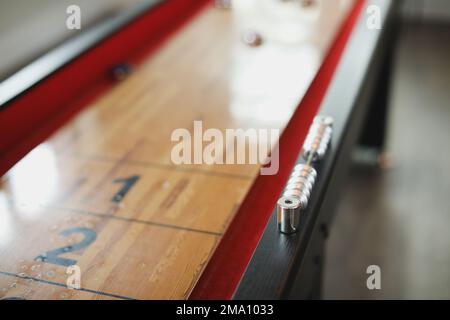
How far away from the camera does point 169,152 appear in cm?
202

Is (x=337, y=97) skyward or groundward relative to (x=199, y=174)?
skyward

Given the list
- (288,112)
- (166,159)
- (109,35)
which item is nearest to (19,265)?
(166,159)

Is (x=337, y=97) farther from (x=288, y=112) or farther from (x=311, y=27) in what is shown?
(x=311, y=27)

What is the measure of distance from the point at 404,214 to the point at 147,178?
6.71ft

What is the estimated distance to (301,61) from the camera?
8.43ft

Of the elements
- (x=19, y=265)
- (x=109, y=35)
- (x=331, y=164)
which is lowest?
(x=19, y=265)

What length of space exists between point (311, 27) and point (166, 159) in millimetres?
1311

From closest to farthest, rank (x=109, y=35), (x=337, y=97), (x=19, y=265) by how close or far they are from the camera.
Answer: (x=19, y=265)
(x=337, y=97)
(x=109, y=35)

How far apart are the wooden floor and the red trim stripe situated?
3.62ft

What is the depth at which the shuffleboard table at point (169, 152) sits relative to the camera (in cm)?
147

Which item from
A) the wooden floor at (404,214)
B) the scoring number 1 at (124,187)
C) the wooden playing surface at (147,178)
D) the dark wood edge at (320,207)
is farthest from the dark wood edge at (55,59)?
the wooden floor at (404,214)

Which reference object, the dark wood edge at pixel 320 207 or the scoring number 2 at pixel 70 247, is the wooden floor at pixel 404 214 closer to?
the dark wood edge at pixel 320 207

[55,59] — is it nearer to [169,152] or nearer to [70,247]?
[169,152]

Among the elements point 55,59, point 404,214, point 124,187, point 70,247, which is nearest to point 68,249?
point 70,247
